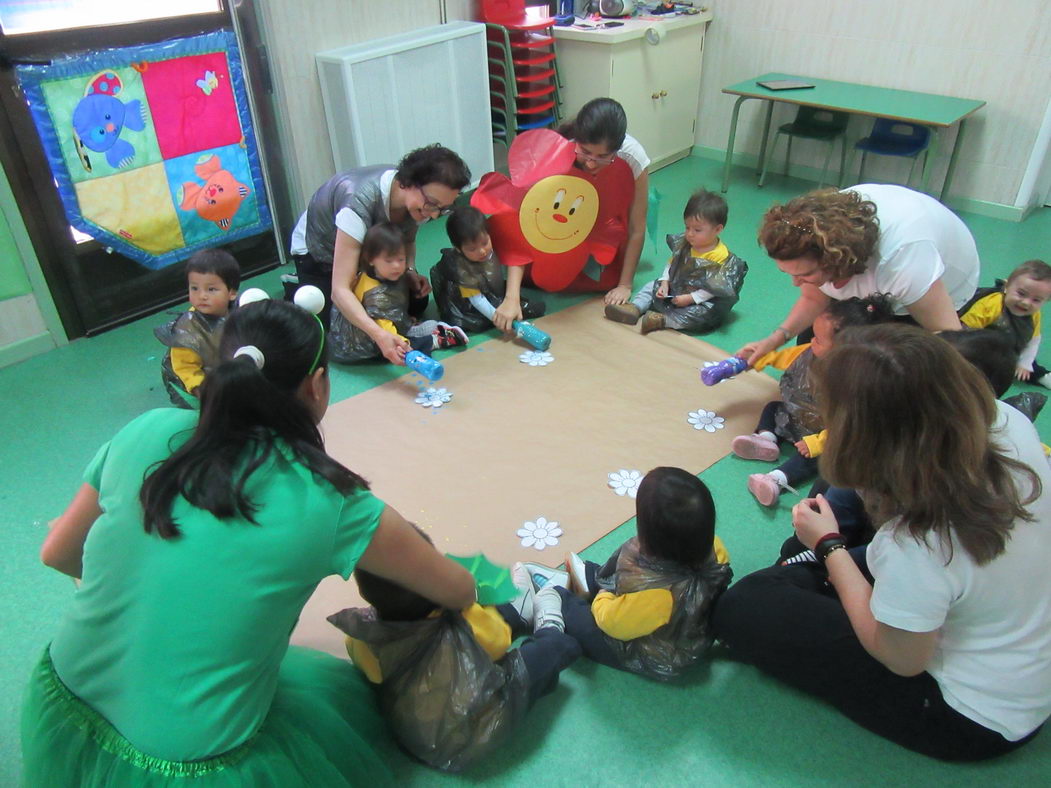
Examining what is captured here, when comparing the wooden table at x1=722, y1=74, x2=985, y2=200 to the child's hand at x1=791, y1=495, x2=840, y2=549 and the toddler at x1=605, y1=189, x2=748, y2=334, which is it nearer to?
the toddler at x1=605, y1=189, x2=748, y2=334

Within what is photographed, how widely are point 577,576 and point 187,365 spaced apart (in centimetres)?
153

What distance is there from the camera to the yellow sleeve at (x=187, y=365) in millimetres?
2492

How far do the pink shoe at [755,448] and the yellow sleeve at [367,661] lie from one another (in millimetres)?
1336

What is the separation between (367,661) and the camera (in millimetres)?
1482

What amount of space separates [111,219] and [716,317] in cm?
249

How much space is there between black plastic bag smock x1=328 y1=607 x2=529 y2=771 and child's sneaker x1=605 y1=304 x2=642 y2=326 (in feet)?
6.31

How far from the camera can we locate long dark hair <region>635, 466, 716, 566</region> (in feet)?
4.89

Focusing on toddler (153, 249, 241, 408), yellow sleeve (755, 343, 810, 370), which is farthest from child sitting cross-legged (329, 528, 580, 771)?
yellow sleeve (755, 343, 810, 370)

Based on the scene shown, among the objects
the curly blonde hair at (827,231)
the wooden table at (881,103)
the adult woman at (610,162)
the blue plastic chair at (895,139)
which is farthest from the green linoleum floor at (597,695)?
the blue plastic chair at (895,139)

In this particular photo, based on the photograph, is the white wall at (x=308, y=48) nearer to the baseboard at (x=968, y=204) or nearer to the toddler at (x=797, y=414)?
the baseboard at (x=968, y=204)

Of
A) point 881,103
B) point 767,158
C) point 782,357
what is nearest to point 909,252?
point 782,357

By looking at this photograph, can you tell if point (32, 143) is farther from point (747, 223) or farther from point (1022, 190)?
point (1022, 190)

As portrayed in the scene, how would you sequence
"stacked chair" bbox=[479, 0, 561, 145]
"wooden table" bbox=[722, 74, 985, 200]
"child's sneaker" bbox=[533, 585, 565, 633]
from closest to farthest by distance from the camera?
"child's sneaker" bbox=[533, 585, 565, 633], "wooden table" bbox=[722, 74, 985, 200], "stacked chair" bbox=[479, 0, 561, 145]

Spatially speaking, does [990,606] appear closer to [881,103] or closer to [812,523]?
[812,523]
